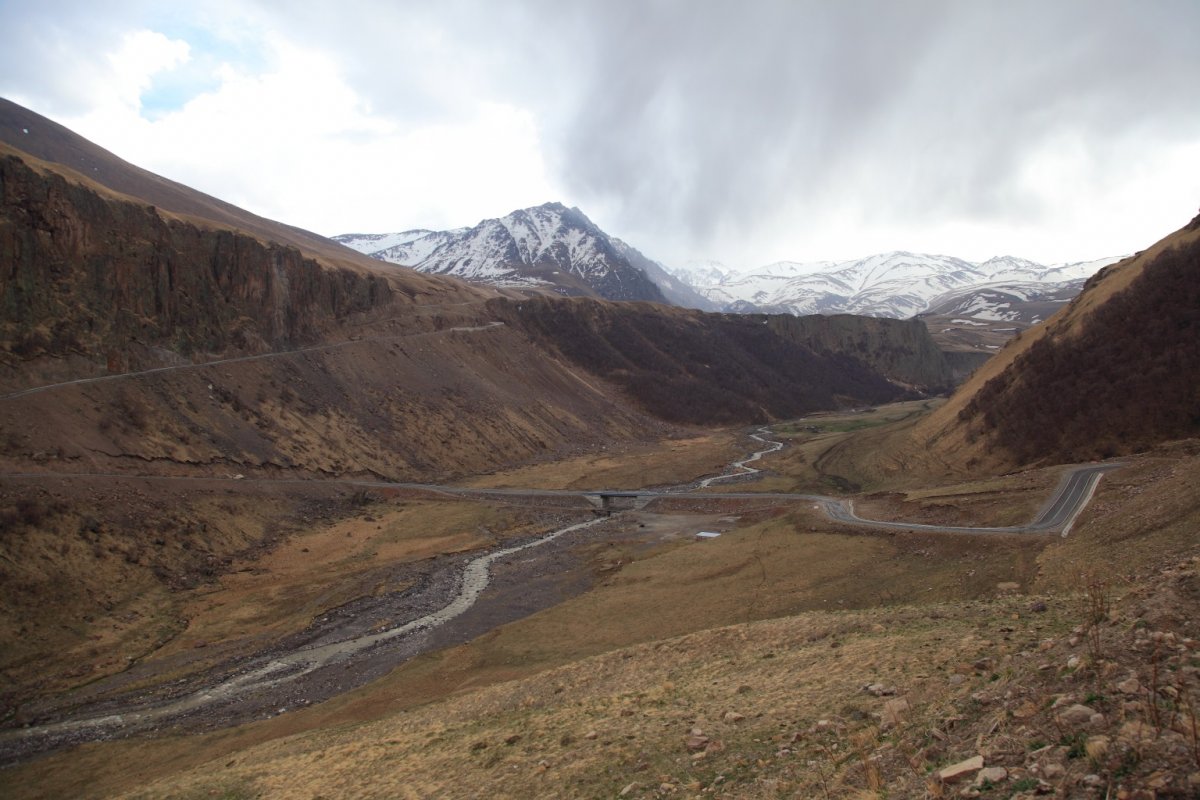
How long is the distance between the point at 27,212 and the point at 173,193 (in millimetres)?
126698

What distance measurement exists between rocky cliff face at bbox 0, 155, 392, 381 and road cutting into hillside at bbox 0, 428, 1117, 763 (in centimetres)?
1670

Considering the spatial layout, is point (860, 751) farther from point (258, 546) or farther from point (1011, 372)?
point (1011, 372)

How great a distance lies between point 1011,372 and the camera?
60.2 meters

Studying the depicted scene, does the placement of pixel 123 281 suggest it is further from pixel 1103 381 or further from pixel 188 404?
pixel 1103 381

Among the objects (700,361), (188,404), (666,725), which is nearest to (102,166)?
(188,404)

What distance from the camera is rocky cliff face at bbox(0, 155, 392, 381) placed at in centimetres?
4938

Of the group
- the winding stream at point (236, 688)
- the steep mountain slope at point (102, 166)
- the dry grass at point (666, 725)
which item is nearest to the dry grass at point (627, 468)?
the winding stream at point (236, 688)

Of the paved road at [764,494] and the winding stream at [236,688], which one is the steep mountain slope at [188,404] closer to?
the paved road at [764,494]

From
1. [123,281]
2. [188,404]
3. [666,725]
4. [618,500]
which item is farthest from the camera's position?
[618,500]

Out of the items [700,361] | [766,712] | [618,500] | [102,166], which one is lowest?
[618,500]

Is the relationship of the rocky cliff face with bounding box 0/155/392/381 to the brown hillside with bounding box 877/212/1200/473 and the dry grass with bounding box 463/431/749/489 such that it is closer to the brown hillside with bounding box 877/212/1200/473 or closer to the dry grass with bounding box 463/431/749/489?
the dry grass with bounding box 463/431/749/489

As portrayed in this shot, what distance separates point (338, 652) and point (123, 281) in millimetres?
44824

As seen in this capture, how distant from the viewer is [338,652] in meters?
31.7

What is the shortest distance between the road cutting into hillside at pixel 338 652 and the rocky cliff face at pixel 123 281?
1670cm
